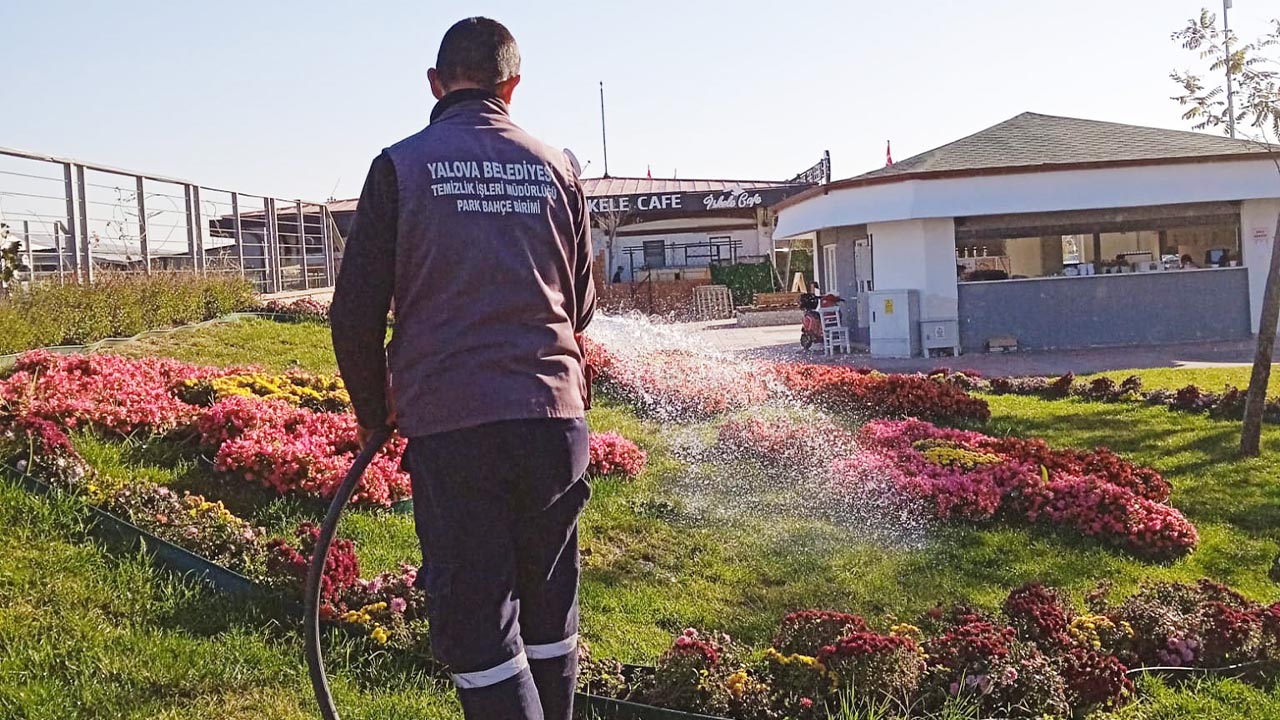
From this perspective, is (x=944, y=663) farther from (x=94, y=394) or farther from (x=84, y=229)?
(x=84, y=229)

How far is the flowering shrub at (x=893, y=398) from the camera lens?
36.7ft

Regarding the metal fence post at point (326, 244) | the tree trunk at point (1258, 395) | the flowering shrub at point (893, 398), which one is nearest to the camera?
the tree trunk at point (1258, 395)

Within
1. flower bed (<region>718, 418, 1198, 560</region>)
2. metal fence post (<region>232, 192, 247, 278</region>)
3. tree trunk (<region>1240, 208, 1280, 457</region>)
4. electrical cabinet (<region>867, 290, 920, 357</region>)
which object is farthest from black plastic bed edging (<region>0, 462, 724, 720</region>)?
electrical cabinet (<region>867, 290, 920, 357</region>)

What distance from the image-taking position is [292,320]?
16.0 meters

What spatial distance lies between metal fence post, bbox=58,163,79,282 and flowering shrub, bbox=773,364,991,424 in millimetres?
8180

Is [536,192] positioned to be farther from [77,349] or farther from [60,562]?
[77,349]

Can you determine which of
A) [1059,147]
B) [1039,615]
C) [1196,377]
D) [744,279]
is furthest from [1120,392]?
[744,279]

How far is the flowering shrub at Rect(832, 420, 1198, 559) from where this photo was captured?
7.02 metres

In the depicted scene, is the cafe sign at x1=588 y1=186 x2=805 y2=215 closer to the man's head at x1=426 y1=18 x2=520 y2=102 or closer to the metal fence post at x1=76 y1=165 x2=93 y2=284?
the metal fence post at x1=76 y1=165 x2=93 y2=284

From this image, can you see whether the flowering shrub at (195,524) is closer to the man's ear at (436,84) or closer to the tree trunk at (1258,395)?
the man's ear at (436,84)

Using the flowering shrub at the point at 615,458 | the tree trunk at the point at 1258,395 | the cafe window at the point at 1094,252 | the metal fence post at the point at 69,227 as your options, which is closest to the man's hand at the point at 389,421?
the flowering shrub at the point at 615,458

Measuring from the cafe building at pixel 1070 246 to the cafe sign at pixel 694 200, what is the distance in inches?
647

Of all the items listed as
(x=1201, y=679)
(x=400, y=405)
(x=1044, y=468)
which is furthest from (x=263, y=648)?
(x=1044, y=468)

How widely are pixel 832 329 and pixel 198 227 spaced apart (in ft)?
34.6
